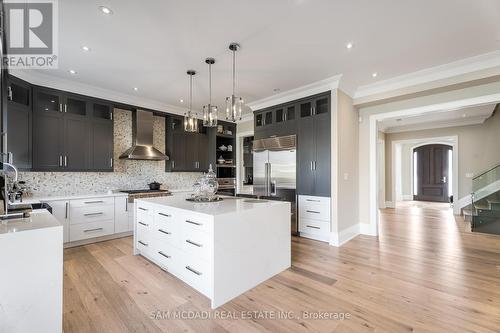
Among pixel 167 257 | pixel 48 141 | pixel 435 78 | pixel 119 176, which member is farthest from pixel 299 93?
pixel 48 141

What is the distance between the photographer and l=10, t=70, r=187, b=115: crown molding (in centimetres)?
361

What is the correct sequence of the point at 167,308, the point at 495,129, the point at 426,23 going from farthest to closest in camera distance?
the point at 495,129 < the point at 426,23 < the point at 167,308

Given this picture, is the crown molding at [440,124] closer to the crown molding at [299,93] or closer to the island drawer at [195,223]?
the crown molding at [299,93]

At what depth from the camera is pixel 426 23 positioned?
7.80ft

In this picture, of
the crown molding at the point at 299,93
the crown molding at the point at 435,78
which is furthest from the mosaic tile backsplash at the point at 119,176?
the crown molding at the point at 435,78

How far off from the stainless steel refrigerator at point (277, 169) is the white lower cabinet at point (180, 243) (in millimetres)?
2123

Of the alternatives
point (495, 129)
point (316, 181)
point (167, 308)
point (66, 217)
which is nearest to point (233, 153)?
point (316, 181)

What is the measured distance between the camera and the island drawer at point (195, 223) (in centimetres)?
208

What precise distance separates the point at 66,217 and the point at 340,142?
4.67 metres

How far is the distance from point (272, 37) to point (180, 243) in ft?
8.26

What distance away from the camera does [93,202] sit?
3.93 meters

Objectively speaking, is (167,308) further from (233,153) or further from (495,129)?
(495,129)

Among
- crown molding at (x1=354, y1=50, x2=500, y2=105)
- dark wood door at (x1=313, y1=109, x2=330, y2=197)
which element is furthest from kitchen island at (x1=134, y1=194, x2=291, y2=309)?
crown molding at (x1=354, y1=50, x2=500, y2=105)

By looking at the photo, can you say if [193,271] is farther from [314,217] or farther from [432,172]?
[432,172]
